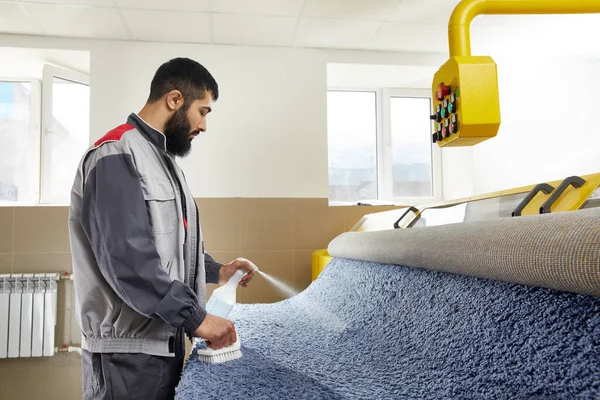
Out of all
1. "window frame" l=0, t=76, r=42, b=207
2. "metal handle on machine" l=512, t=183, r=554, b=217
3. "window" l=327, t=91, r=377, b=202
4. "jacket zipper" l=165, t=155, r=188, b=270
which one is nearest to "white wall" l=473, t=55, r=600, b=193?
"window" l=327, t=91, r=377, b=202

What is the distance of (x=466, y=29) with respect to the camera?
2.59 ft

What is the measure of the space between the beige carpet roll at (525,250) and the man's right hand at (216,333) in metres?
0.41

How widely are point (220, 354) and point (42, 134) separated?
2809mm

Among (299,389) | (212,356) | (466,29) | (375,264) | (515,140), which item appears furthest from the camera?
(515,140)

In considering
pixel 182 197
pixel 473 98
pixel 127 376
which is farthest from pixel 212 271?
pixel 473 98

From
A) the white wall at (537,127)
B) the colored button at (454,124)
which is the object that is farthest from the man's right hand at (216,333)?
the white wall at (537,127)

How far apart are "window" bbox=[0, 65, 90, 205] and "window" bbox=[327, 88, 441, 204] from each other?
1815 millimetres

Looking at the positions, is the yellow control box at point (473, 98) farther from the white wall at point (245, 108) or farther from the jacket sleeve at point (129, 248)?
the white wall at point (245, 108)

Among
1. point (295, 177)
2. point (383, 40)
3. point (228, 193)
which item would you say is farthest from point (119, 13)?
point (383, 40)

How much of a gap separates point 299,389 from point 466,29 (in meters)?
0.66

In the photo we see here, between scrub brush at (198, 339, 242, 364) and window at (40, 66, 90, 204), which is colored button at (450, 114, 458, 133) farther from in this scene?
window at (40, 66, 90, 204)

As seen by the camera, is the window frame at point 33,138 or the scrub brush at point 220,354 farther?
the window frame at point 33,138

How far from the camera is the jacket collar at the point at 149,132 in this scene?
1.20 meters

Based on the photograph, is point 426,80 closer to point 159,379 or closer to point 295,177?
point 295,177
